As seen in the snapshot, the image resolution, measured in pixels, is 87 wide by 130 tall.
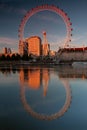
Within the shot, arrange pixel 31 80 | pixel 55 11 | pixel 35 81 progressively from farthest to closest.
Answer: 1. pixel 55 11
2. pixel 31 80
3. pixel 35 81

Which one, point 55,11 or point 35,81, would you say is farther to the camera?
point 55,11

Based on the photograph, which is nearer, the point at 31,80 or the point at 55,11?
the point at 31,80

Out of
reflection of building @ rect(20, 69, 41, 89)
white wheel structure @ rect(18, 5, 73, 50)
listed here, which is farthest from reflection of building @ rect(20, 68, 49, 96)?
white wheel structure @ rect(18, 5, 73, 50)

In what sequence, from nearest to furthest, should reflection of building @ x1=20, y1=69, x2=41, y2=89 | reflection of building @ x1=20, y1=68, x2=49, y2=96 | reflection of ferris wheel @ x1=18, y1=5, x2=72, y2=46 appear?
1. reflection of building @ x1=20, y1=68, x2=49, y2=96
2. reflection of building @ x1=20, y1=69, x2=41, y2=89
3. reflection of ferris wheel @ x1=18, y1=5, x2=72, y2=46

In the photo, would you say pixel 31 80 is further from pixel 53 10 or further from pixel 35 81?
pixel 53 10

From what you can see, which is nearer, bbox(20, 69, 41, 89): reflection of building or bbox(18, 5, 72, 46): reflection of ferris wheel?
bbox(20, 69, 41, 89): reflection of building

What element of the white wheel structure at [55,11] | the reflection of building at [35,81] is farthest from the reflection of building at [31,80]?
the white wheel structure at [55,11]

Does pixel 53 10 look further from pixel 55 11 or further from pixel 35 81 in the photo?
pixel 35 81

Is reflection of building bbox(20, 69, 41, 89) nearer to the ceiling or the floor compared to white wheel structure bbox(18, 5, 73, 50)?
nearer to the floor

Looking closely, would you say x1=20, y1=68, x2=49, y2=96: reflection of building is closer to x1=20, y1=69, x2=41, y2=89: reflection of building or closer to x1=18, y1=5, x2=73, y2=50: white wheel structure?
x1=20, y1=69, x2=41, y2=89: reflection of building

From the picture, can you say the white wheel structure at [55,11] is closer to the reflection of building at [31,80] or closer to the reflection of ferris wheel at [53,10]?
the reflection of ferris wheel at [53,10]

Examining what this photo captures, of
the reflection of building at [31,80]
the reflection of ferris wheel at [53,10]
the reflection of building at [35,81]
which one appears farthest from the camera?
the reflection of ferris wheel at [53,10]

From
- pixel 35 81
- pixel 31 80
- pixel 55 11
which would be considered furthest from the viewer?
pixel 55 11

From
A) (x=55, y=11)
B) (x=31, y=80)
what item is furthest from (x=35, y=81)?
(x=55, y=11)
